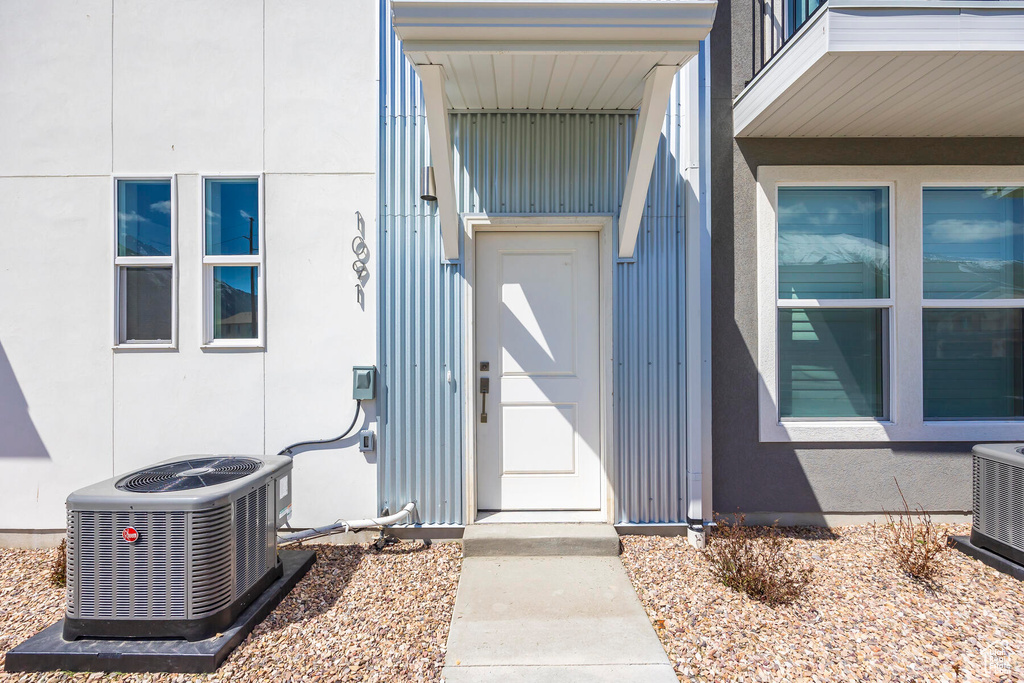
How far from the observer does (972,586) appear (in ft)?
9.46

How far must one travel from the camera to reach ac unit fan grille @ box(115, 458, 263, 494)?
2.48 metres

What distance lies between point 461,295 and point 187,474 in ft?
6.43

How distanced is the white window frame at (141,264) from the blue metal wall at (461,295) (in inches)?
59.2

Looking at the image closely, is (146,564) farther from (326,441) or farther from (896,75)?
(896,75)

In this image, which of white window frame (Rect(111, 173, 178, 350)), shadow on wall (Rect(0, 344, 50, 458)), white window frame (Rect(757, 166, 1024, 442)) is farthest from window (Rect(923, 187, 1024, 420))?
shadow on wall (Rect(0, 344, 50, 458))

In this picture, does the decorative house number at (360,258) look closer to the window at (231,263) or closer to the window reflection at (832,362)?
the window at (231,263)

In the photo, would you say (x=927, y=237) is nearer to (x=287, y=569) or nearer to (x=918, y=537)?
(x=918, y=537)

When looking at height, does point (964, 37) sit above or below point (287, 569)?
above

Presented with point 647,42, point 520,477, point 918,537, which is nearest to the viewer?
point 647,42

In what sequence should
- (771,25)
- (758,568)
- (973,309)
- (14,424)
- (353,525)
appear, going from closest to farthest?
(758,568)
(353,525)
(14,424)
(771,25)
(973,309)

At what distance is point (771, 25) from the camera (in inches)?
145

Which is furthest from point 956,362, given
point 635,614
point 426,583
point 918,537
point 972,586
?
point 426,583

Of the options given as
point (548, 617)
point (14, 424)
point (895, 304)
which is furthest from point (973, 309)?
point (14, 424)

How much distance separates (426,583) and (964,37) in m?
4.36
